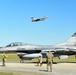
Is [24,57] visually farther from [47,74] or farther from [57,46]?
[47,74]

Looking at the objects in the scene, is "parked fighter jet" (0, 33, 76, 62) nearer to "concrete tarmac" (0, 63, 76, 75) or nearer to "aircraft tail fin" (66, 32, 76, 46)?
"aircraft tail fin" (66, 32, 76, 46)

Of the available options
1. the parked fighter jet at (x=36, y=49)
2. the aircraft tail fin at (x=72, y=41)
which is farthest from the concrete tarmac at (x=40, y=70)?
the aircraft tail fin at (x=72, y=41)

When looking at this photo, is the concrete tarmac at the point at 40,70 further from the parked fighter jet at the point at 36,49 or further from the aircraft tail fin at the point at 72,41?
the aircraft tail fin at the point at 72,41

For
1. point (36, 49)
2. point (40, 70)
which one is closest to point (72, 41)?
point (36, 49)

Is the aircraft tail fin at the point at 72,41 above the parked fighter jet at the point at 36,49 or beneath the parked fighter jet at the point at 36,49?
above

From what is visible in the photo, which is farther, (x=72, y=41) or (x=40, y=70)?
(x=72, y=41)

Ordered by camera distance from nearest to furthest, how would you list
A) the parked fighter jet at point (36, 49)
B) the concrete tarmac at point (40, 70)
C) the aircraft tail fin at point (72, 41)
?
the concrete tarmac at point (40, 70) < the parked fighter jet at point (36, 49) < the aircraft tail fin at point (72, 41)

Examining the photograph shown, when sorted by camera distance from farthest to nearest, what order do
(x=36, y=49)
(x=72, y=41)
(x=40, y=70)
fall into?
1. (x=72, y=41)
2. (x=36, y=49)
3. (x=40, y=70)

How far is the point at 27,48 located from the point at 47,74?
1496cm

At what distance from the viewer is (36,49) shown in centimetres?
3453

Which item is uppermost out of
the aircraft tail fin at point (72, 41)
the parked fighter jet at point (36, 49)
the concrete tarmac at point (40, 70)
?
the aircraft tail fin at point (72, 41)

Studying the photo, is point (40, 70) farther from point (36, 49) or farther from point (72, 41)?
point (72, 41)

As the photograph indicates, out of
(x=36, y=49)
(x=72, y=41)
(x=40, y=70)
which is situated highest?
(x=72, y=41)

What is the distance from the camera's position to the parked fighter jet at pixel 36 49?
3359 centimetres
